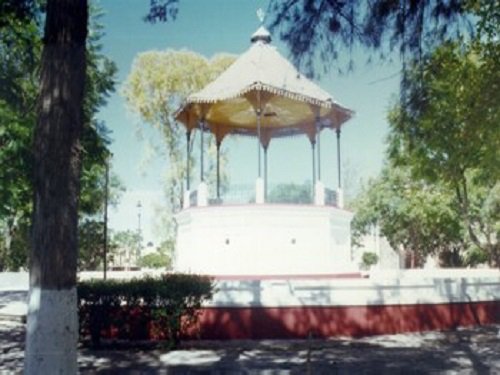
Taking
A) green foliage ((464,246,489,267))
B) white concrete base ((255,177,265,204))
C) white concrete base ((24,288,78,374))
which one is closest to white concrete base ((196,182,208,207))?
white concrete base ((255,177,265,204))

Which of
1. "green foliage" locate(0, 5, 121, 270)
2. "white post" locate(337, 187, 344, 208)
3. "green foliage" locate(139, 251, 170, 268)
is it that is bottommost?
"green foliage" locate(139, 251, 170, 268)

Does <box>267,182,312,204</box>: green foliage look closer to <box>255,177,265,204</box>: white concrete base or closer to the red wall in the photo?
<box>255,177,265,204</box>: white concrete base

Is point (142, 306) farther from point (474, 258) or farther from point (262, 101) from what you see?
point (474, 258)

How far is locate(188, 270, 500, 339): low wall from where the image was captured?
1241cm

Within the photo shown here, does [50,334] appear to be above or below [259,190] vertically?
below

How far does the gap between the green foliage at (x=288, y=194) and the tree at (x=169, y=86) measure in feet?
44.4

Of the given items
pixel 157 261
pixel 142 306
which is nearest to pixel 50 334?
pixel 142 306

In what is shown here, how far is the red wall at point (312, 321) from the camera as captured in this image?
12.4 m

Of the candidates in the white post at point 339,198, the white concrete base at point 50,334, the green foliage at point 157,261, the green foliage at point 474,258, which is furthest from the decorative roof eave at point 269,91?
the green foliage at point 157,261

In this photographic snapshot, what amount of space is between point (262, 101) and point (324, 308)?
9035 mm

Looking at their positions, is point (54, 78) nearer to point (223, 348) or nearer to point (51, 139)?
point (51, 139)

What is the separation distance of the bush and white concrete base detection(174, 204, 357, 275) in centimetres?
747

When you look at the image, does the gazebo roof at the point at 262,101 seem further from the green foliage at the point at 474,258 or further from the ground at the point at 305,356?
the green foliage at the point at 474,258

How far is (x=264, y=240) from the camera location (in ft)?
63.5
